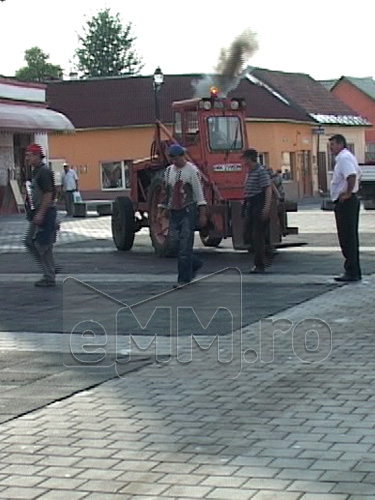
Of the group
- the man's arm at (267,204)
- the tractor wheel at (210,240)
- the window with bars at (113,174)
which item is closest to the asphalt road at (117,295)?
the tractor wheel at (210,240)

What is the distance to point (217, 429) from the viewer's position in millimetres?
7066

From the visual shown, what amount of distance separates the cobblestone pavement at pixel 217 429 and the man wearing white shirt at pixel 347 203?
3730 mm

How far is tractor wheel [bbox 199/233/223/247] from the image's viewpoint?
2006 cm

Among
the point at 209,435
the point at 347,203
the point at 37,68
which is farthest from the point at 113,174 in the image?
the point at 37,68

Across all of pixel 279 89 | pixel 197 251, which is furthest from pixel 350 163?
pixel 279 89

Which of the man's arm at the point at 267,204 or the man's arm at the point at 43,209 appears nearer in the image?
the man's arm at the point at 43,209

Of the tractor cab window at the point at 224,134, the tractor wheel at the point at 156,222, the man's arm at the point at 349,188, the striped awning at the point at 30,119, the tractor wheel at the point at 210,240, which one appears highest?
the striped awning at the point at 30,119

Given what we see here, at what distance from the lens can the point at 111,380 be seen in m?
8.66

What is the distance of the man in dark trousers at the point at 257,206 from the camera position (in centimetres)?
1566

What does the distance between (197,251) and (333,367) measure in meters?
11.8

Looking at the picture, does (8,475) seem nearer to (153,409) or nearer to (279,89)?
(153,409)

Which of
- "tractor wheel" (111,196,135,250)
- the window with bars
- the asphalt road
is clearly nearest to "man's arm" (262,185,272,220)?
the asphalt road

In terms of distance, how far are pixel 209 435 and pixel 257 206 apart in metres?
9.07

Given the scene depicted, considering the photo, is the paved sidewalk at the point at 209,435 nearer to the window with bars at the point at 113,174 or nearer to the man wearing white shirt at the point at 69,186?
the man wearing white shirt at the point at 69,186
